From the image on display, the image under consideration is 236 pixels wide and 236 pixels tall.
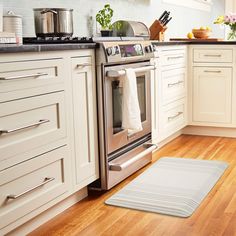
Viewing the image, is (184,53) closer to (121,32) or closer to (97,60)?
(121,32)

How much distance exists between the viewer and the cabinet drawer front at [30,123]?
6.42 ft

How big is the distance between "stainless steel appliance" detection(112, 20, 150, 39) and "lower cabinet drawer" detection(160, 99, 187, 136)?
697 millimetres

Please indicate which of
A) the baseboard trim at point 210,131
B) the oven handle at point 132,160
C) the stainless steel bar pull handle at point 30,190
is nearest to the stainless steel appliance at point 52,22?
the oven handle at point 132,160

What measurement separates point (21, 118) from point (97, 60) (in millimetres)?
804

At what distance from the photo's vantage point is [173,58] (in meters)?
4.07

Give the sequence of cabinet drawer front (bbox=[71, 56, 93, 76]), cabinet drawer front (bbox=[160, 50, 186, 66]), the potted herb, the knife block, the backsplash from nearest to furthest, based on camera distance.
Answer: cabinet drawer front (bbox=[71, 56, 93, 76]), the backsplash, the potted herb, cabinet drawer front (bbox=[160, 50, 186, 66]), the knife block

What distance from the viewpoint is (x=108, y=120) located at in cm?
279

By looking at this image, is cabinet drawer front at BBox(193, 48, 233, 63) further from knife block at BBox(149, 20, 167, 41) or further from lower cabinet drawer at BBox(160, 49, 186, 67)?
knife block at BBox(149, 20, 167, 41)

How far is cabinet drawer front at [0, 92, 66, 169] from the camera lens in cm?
196

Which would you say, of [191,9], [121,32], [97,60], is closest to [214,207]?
[97,60]

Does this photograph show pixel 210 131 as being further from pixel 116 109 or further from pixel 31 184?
pixel 31 184

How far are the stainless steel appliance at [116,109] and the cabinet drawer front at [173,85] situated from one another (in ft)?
1.94

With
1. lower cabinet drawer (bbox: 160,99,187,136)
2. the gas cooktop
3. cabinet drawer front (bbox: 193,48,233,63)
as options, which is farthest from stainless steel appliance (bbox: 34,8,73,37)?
cabinet drawer front (bbox: 193,48,233,63)

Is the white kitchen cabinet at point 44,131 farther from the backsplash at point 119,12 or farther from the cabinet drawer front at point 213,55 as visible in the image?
the cabinet drawer front at point 213,55
